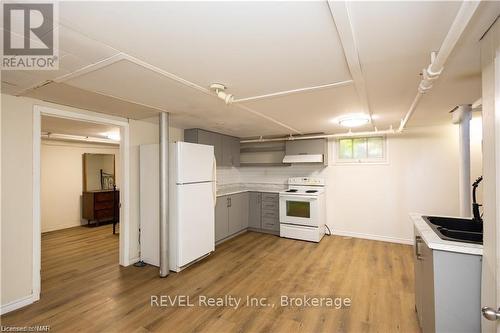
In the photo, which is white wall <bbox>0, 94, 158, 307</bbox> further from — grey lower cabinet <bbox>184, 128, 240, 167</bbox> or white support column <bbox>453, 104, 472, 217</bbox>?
white support column <bbox>453, 104, 472, 217</bbox>

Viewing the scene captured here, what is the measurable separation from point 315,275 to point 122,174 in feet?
10.3

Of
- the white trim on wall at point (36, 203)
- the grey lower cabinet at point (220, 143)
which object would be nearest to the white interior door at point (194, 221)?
the grey lower cabinet at point (220, 143)

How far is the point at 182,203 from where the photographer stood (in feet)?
10.5

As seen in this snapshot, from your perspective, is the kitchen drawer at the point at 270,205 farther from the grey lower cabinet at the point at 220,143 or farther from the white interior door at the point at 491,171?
the white interior door at the point at 491,171

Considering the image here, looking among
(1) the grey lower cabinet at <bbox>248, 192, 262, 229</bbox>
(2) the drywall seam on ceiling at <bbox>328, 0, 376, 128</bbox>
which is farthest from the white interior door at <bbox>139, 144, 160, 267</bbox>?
(2) the drywall seam on ceiling at <bbox>328, 0, 376, 128</bbox>

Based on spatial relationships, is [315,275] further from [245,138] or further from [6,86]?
[6,86]

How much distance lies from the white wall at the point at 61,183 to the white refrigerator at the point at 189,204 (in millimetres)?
4257

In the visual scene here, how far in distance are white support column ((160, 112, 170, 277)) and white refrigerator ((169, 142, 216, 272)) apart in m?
0.11

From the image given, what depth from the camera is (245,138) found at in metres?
5.64

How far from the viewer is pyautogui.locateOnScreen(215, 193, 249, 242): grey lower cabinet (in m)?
4.41

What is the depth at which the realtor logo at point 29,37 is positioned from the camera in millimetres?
1139

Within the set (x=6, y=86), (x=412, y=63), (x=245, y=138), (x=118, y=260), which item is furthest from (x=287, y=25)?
(x=245, y=138)

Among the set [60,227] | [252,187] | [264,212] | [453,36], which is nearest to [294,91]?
[453,36]

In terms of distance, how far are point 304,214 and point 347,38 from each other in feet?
12.1
